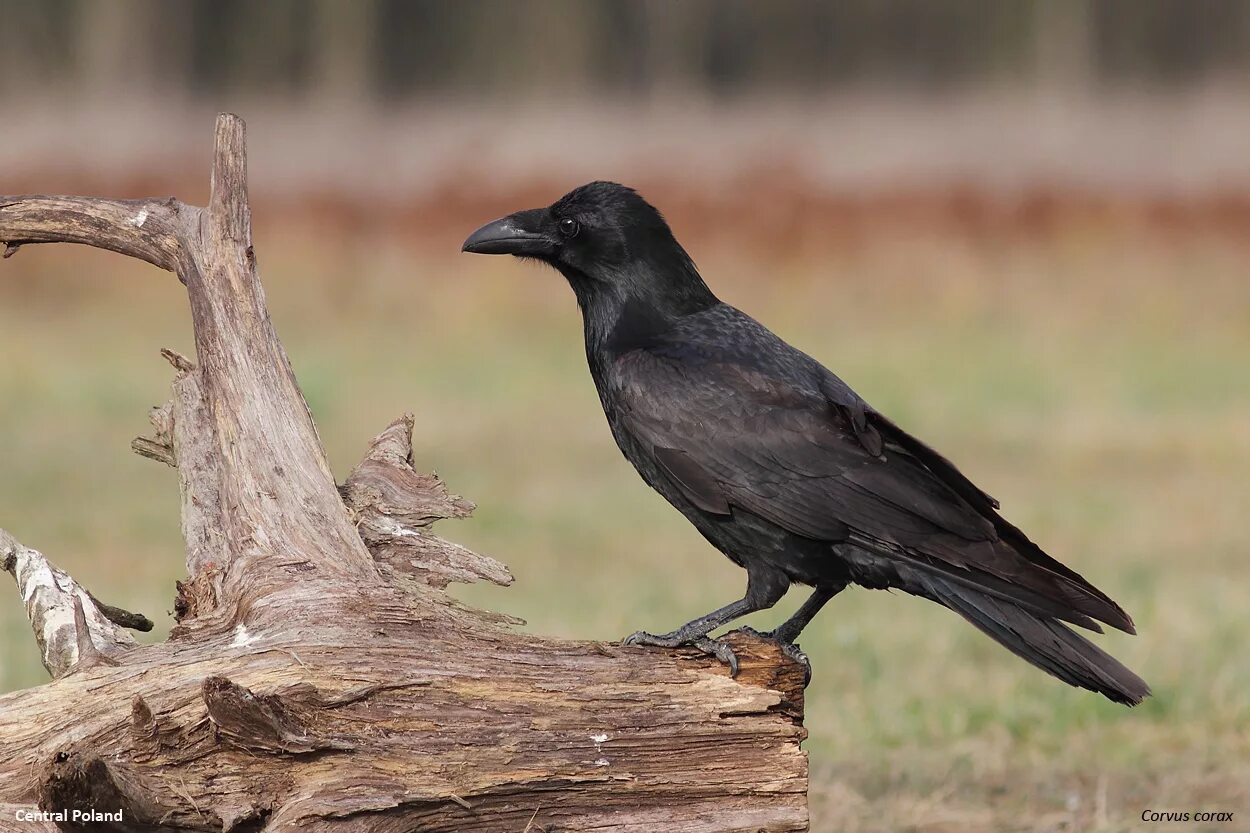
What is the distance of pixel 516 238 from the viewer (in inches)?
196

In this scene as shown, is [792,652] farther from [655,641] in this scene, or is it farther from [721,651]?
[655,641]

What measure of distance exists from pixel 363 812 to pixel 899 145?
14.9 metres

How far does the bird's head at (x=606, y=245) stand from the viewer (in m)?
4.90

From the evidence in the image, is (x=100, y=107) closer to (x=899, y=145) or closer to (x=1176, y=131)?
(x=899, y=145)

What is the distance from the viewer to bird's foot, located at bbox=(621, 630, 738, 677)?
12.4 ft

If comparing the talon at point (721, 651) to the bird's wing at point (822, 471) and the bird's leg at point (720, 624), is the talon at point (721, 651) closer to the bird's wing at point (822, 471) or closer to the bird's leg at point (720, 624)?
the bird's leg at point (720, 624)

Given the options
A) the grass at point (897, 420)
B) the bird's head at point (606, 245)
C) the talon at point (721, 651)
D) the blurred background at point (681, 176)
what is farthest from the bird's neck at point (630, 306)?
the blurred background at point (681, 176)

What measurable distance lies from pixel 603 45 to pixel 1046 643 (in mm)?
14774

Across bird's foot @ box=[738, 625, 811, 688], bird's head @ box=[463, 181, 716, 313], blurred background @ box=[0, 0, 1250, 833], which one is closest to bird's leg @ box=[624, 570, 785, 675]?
bird's foot @ box=[738, 625, 811, 688]

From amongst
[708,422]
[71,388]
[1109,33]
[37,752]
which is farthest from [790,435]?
[1109,33]

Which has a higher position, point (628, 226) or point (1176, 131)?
point (1176, 131)

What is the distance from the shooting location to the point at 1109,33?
17594 mm

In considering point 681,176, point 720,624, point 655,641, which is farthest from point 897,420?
point 655,641

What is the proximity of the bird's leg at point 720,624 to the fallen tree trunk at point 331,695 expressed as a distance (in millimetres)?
38
